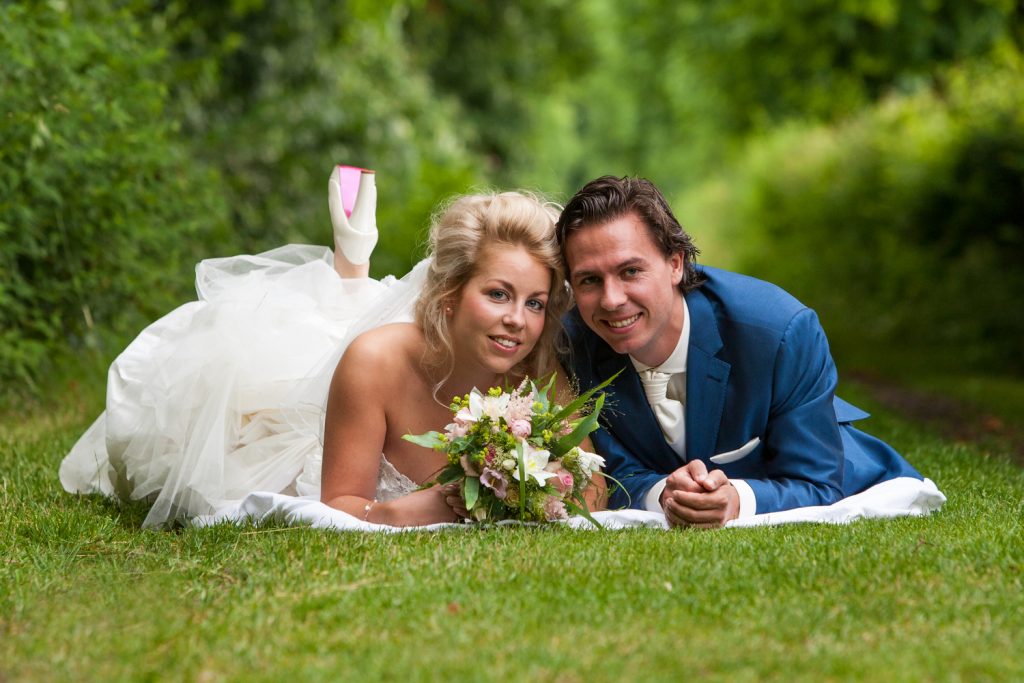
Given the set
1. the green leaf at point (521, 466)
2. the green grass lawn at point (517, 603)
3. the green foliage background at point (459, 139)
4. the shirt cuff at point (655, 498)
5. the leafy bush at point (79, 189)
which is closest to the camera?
the green grass lawn at point (517, 603)

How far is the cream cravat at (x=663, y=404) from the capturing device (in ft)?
17.1

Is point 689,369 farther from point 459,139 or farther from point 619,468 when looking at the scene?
point 459,139

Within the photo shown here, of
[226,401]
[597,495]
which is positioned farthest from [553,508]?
[226,401]

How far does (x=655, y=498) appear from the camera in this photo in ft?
16.7

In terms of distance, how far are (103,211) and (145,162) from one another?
0.57 metres

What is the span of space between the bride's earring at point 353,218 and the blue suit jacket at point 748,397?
4.91 ft

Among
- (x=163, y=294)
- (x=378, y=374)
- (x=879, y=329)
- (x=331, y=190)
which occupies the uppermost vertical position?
(x=331, y=190)

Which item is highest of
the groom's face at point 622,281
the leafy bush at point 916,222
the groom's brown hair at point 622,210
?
the groom's brown hair at point 622,210

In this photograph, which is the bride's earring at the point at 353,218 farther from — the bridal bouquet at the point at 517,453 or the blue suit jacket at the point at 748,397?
the bridal bouquet at the point at 517,453

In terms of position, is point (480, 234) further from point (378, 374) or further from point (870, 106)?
point (870, 106)

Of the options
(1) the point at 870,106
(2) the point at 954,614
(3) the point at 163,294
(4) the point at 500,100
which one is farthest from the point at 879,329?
(2) the point at 954,614

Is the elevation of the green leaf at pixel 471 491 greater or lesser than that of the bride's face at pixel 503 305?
lesser

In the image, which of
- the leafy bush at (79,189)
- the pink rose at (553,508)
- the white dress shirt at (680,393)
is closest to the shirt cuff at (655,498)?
the white dress shirt at (680,393)

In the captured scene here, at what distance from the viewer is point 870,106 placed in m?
21.2
